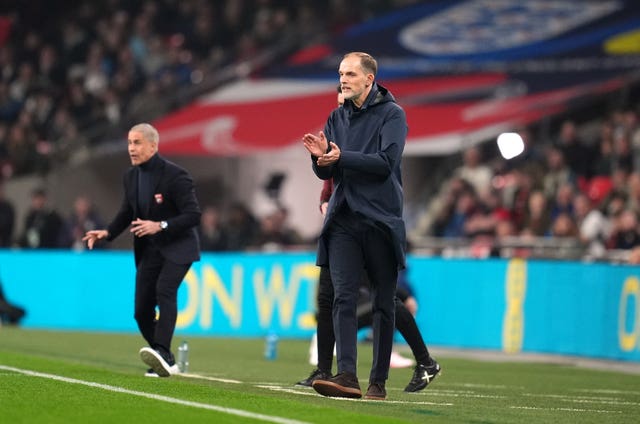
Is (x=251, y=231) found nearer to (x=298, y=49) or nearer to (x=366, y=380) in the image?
(x=298, y=49)

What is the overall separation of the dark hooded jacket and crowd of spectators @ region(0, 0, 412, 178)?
61.9 feet

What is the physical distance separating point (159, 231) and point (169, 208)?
0.28 metres

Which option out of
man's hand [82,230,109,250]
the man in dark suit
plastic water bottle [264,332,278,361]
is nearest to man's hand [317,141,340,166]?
the man in dark suit

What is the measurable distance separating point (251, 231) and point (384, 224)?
16389 mm

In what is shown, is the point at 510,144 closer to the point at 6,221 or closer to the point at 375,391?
the point at 6,221

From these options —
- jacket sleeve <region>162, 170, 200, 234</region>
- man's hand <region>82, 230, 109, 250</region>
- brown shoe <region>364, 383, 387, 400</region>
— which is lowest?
brown shoe <region>364, 383, 387, 400</region>

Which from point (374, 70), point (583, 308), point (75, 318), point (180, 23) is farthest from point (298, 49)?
point (374, 70)

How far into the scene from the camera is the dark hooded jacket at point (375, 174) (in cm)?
1018

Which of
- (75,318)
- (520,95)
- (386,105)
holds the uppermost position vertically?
A: (520,95)

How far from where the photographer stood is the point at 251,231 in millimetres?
26531

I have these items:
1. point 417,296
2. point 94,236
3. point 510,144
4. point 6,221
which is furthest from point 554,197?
point 94,236

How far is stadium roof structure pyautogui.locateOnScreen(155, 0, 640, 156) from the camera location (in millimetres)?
27906

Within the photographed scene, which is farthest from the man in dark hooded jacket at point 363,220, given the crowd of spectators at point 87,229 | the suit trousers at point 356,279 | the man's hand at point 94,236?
the crowd of spectators at point 87,229

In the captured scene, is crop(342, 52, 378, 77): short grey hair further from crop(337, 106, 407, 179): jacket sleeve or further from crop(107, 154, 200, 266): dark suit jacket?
crop(107, 154, 200, 266): dark suit jacket
